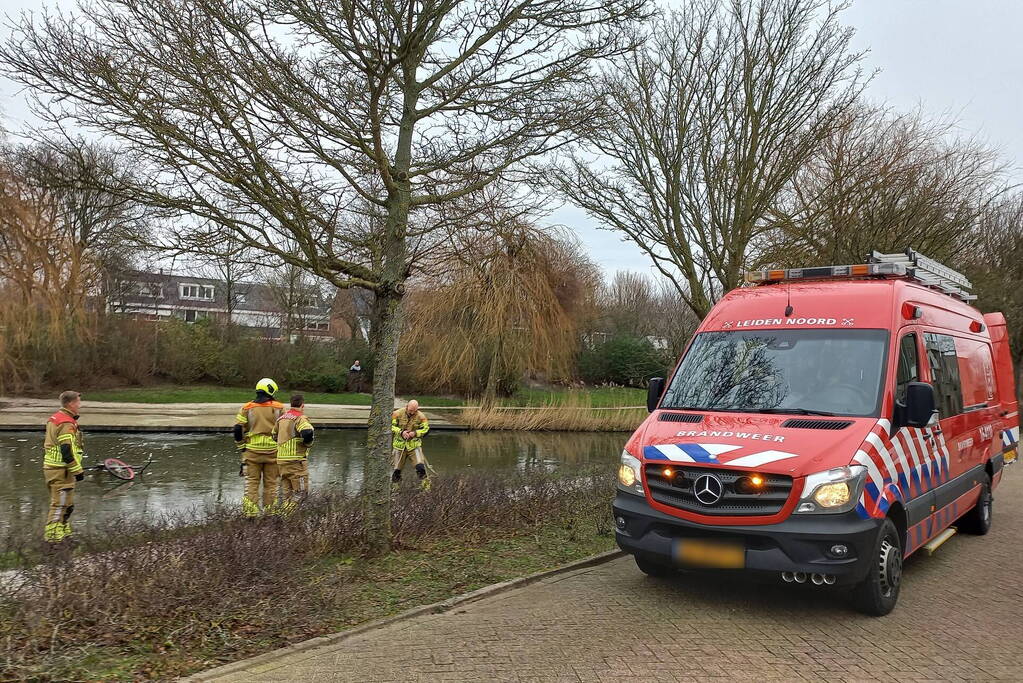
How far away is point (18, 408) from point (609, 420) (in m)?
20.1

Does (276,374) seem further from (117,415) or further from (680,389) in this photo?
(680,389)

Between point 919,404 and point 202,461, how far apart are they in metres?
14.4

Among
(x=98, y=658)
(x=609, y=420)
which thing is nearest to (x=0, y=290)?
(x=609, y=420)

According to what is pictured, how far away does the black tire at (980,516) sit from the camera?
Result: 8.26 m

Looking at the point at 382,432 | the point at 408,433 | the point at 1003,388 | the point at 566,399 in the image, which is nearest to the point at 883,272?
the point at 1003,388

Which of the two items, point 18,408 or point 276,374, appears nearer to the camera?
point 18,408

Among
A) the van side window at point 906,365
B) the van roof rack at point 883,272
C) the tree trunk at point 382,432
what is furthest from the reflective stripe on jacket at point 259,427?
the van side window at point 906,365

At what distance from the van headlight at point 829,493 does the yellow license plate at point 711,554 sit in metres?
0.51

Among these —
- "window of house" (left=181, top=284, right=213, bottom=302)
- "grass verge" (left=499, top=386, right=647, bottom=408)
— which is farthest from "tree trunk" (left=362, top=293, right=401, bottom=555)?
"grass verge" (left=499, top=386, right=647, bottom=408)

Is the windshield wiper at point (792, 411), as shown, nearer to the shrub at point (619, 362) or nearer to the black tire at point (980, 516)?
the black tire at point (980, 516)

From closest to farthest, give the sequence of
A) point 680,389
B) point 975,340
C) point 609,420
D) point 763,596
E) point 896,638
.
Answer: point 896,638
point 763,596
point 680,389
point 975,340
point 609,420

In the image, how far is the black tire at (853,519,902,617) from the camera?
199 inches

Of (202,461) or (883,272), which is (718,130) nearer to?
(883,272)

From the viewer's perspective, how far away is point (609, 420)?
2525 cm
